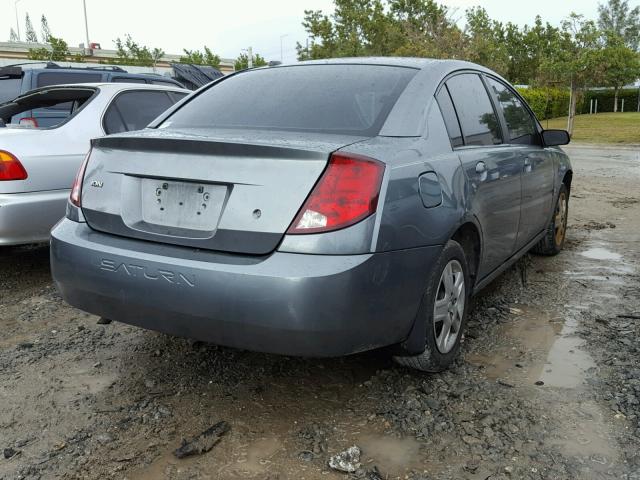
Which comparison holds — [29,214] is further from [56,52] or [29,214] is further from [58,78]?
[56,52]

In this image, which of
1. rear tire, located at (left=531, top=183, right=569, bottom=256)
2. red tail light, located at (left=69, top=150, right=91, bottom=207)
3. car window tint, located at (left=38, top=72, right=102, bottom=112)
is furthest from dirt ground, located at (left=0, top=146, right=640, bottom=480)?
car window tint, located at (left=38, top=72, right=102, bottom=112)

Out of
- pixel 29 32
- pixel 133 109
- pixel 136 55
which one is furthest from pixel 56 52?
pixel 29 32

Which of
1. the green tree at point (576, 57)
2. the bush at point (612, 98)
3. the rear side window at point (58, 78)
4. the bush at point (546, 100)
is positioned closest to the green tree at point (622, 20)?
the bush at point (612, 98)

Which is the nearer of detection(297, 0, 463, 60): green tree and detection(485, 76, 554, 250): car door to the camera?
detection(485, 76, 554, 250): car door

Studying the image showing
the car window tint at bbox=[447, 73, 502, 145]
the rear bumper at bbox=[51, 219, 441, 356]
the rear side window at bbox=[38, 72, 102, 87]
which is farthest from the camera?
the rear side window at bbox=[38, 72, 102, 87]

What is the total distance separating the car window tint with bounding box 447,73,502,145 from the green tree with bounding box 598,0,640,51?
101 meters

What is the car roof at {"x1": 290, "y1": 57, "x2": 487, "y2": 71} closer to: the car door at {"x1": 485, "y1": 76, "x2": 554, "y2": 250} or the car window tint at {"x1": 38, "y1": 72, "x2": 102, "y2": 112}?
the car door at {"x1": 485, "y1": 76, "x2": 554, "y2": 250}

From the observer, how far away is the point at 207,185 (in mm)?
2531

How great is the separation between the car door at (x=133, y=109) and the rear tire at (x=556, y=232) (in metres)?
3.70

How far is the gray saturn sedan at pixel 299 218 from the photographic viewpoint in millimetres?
2381

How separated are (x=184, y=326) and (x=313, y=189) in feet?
2.53

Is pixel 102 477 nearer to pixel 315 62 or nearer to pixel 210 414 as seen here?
pixel 210 414

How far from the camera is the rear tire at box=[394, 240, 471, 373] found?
9.26 feet

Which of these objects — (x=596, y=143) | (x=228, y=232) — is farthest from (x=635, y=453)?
(x=596, y=143)
